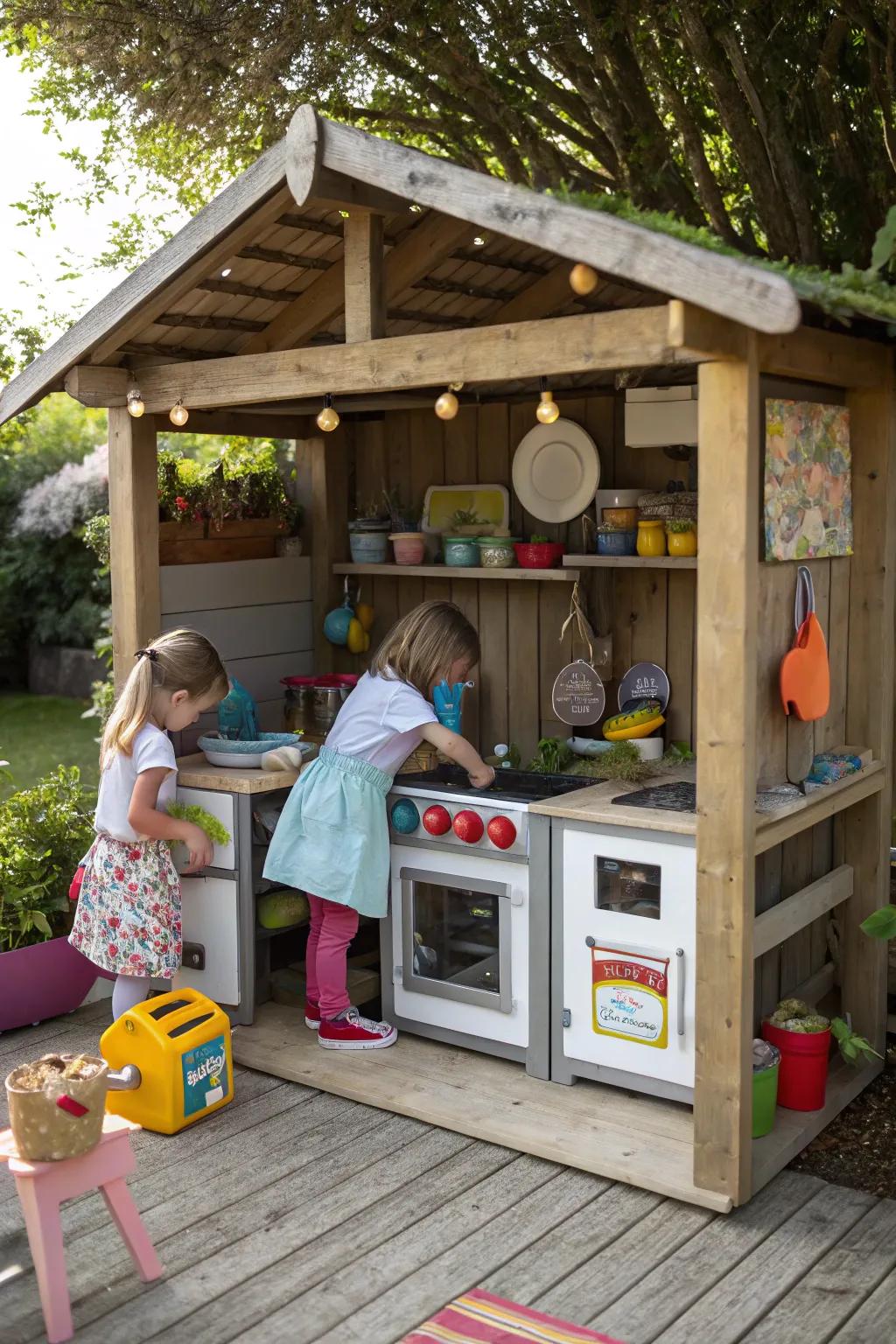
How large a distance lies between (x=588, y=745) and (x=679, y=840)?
3.69ft

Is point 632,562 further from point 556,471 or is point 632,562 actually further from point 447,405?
point 447,405

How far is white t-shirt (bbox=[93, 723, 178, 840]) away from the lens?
13.6 feet

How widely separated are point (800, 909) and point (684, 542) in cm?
143

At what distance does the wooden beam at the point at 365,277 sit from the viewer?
402cm

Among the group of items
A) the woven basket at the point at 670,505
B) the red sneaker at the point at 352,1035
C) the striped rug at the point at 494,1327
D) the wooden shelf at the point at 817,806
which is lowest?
the striped rug at the point at 494,1327

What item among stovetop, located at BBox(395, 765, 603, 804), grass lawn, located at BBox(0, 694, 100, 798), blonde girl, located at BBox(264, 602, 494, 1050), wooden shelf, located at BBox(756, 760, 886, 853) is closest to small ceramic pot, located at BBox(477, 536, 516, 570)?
blonde girl, located at BBox(264, 602, 494, 1050)

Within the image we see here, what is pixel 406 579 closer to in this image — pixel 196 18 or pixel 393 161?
pixel 393 161

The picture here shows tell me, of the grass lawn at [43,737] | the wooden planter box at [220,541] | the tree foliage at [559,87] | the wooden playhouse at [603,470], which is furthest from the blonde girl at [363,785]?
the grass lawn at [43,737]

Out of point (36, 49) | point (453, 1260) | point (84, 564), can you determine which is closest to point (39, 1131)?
point (453, 1260)

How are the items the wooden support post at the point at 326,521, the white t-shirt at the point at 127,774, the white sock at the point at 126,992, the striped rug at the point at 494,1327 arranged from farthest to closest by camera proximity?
the wooden support post at the point at 326,521 → the white sock at the point at 126,992 → the white t-shirt at the point at 127,774 → the striped rug at the point at 494,1327

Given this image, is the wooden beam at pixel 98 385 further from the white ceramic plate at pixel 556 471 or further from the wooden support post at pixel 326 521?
the white ceramic plate at pixel 556 471

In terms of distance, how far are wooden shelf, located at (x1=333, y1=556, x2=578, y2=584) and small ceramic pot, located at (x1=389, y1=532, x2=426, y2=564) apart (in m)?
0.05

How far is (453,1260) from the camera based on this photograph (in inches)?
128

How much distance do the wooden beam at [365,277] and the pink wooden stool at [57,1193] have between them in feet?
7.92
